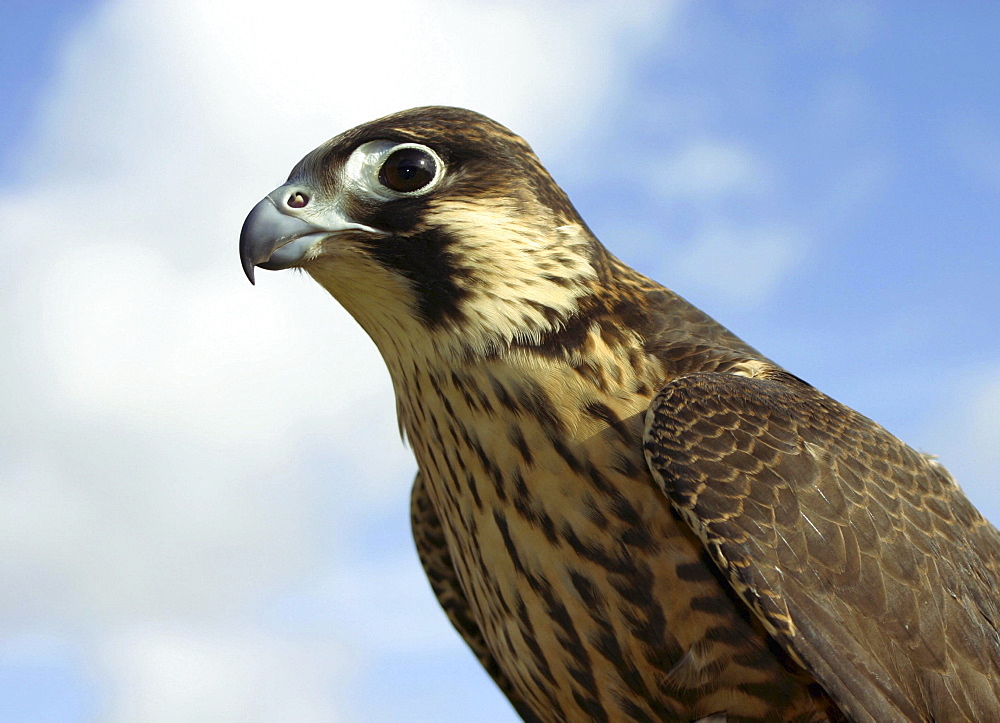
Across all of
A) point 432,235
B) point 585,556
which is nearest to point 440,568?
point 585,556

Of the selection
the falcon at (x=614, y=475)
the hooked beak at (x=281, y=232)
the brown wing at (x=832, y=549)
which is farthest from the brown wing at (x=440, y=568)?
the brown wing at (x=832, y=549)

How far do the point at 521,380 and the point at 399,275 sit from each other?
55cm

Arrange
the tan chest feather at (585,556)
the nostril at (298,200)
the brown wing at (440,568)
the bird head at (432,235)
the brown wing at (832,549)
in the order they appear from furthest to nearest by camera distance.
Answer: the brown wing at (440,568) < the nostril at (298,200) < the bird head at (432,235) < the tan chest feather at (585,556) < the brown wing at (832,549)

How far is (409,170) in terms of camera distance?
312 cm

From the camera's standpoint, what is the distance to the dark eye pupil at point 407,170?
3.12 meters

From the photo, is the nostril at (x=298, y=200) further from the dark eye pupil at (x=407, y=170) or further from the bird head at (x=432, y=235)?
the dark eye pupil at (x=407, y=170)

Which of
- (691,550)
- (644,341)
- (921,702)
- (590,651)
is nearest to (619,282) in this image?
(644,341)

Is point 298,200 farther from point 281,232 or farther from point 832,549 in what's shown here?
point 832,549

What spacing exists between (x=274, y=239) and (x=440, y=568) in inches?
74.1

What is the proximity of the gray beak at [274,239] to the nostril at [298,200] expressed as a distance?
49mm

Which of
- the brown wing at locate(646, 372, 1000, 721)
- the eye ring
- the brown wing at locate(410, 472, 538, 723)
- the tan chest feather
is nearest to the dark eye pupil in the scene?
the eye ring

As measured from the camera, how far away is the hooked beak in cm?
300

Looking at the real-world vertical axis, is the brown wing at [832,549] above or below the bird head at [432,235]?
below

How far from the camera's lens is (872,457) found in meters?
3.16
